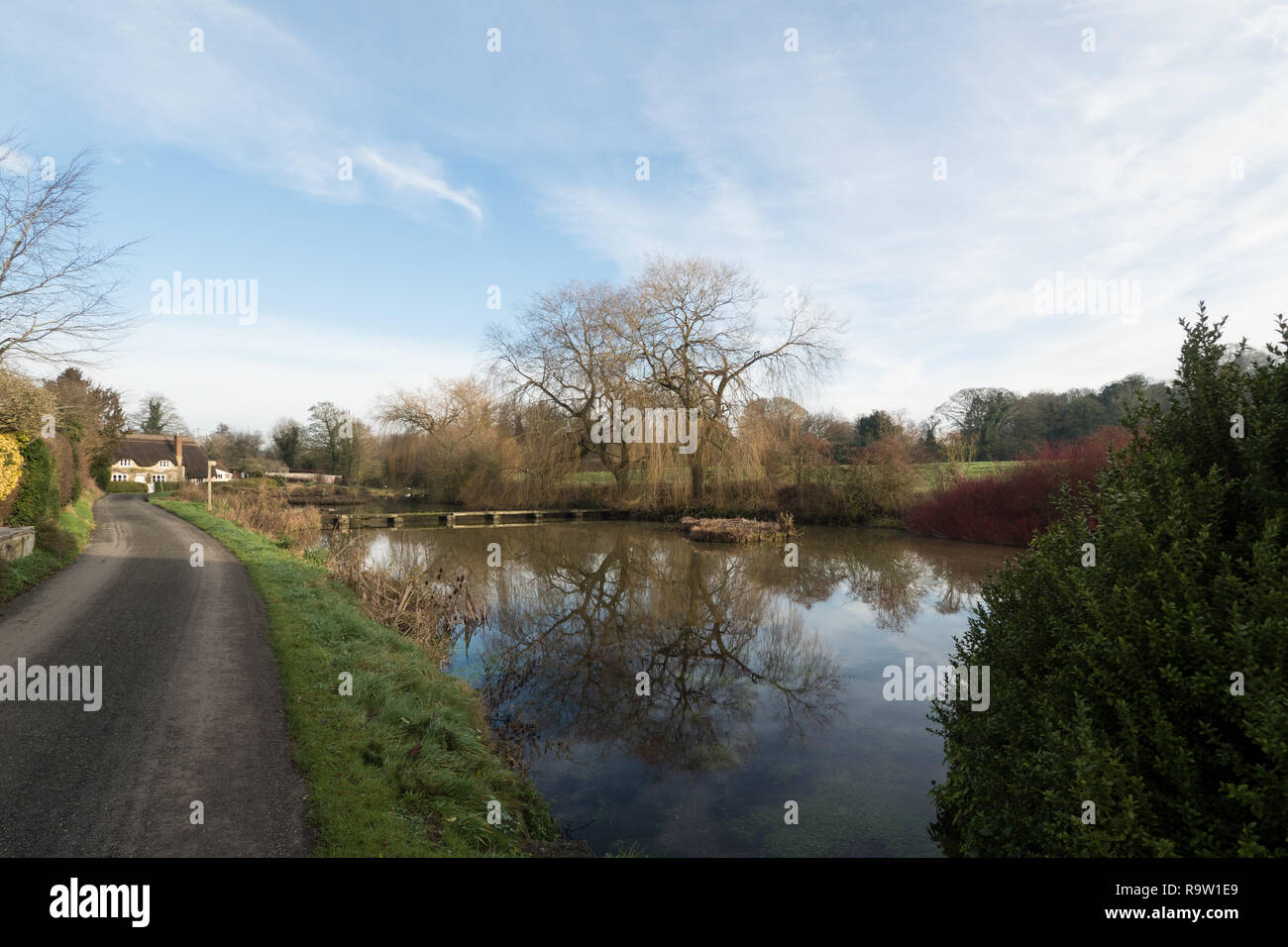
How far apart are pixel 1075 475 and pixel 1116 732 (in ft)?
62.8

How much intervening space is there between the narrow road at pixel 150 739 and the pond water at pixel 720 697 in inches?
93.1

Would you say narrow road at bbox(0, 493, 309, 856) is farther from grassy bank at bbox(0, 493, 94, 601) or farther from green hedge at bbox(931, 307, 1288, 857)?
green hedge at bbox(931, 307, 1288, 857)

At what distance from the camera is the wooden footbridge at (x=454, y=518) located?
2872 cm

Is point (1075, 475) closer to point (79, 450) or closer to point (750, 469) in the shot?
point (750, 469)

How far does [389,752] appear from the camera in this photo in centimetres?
513

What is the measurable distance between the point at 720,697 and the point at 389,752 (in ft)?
14.3

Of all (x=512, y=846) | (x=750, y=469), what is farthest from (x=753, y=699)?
(x=750, y=469)

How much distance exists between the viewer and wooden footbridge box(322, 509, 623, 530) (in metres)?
28.7

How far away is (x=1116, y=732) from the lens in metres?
2.76

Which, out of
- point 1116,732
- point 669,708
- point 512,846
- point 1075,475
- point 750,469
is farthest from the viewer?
point 750,469

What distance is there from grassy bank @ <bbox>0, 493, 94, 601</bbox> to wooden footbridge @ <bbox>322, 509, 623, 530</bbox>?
34.0 ft

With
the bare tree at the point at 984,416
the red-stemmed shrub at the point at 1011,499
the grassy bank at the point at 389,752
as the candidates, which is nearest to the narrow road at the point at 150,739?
the grassy bank at the point at 389,752
